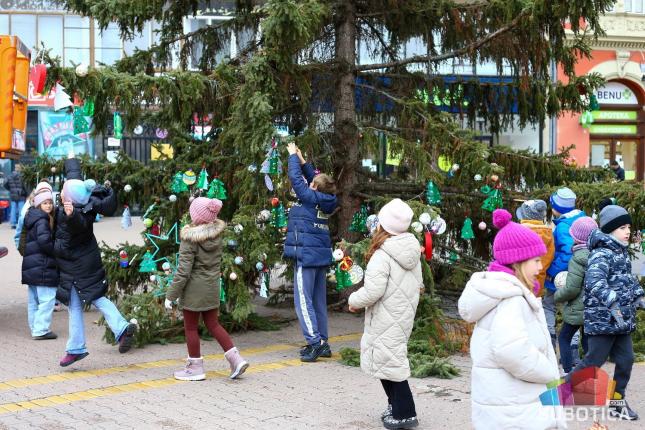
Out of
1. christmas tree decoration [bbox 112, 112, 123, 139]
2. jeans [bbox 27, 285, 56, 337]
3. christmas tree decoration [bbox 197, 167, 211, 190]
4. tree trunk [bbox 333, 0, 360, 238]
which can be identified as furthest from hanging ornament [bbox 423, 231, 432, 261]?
jeans [bbox 27, 285, 56, 337]

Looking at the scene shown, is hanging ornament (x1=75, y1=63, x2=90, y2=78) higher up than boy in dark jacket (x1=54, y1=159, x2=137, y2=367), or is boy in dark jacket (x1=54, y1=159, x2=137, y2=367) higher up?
hanging ornament (x1=75, y1=63, x2=90, y2=78)

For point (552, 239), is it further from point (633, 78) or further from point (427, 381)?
point (633, 78)

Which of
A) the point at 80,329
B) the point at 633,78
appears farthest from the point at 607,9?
the point at 633,78

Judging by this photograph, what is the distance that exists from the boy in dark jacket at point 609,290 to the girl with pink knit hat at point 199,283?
9.62ft

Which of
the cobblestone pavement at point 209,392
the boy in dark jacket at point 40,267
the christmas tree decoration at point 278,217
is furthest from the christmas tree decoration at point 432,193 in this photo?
the boy in dark jacket at point 40,267

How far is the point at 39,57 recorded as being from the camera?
8.26 meters

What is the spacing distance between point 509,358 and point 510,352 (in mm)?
28

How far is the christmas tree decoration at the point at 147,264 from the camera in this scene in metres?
9.66

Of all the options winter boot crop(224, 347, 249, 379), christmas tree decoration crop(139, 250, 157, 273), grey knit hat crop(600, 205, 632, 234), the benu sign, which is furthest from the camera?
the benu sign

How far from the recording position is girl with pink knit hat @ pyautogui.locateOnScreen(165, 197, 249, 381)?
7543 millimetres

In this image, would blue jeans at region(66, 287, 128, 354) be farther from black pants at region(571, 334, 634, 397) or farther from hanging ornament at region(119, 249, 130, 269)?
black pants at region(571, 334, 634, 397)

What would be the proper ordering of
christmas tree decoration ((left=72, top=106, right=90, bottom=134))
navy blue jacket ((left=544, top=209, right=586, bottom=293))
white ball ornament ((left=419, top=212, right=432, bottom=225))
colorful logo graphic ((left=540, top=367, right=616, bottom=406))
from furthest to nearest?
christmas tree decoration ((left=72, top=106, right=90, bottom=134)) → white ball ornament ((left=419, top=212, right=432, bottom=225)) → navy blue jacket ((left=544, top=209, right=586, bottom=293)) → colorful logo graphic ((left=540, top=367, right=616, bottom=406))

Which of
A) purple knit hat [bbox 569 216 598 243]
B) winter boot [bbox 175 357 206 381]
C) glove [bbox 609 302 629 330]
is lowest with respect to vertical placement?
winter boot [bbox 175 357 206 381]

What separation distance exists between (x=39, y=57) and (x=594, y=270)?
5.35m
